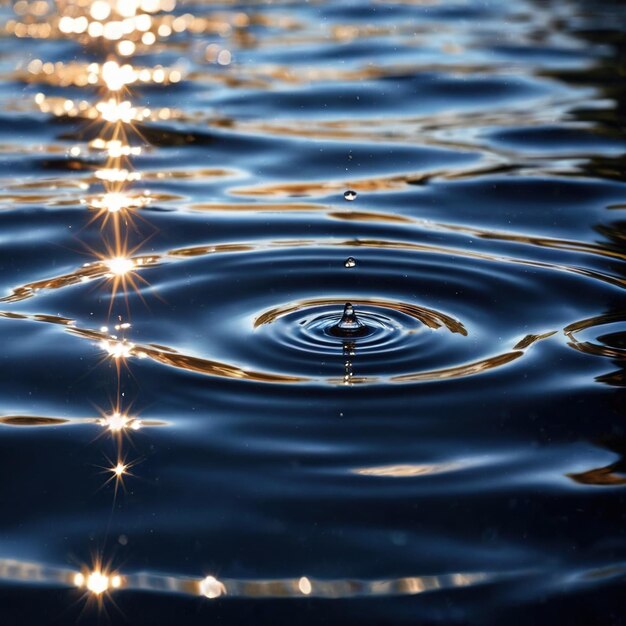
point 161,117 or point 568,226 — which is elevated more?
point 161,117

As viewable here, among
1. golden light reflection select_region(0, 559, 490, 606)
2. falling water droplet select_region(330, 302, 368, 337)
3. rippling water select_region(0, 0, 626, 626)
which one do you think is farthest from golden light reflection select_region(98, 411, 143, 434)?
falling water droplet select_region(330, 302, 368, 337)

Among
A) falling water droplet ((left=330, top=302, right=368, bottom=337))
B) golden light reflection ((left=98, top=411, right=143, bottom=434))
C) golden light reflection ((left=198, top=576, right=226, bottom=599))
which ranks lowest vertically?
golden light reflection ((left=198, top=576, right=226, bottom=599))

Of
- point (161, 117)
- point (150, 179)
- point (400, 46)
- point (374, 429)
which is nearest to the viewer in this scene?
point (374, 429)

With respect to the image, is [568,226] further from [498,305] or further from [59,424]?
[59,424]

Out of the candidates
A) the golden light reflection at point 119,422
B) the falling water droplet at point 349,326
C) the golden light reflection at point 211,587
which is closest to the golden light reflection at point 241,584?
the golden light reflection at point 211,587

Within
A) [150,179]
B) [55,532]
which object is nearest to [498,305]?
[55,532]

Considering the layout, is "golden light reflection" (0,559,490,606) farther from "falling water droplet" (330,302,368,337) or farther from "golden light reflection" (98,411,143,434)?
"falling water droplet" (330,302,368,337)
